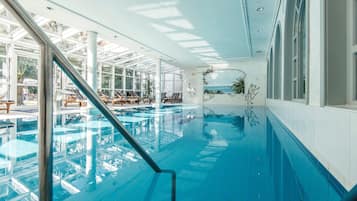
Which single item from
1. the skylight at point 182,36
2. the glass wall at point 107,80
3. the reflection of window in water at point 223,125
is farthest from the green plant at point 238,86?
the reflection of window in water at point 223,125

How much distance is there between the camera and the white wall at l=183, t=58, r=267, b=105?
48.9ft

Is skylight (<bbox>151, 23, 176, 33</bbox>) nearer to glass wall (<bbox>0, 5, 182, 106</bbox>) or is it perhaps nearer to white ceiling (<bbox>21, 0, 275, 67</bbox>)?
white ceiling (<bbox>21, 0, 275, 67</bbox>)

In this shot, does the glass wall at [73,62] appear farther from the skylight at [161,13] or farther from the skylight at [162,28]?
the skylight at [162,28]

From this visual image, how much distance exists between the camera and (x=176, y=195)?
1528 millimetres

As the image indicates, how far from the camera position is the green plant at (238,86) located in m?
15.4

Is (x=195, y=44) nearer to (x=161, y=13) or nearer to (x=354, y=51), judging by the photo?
(x=161, y=13)

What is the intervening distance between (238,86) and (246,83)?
598 mm

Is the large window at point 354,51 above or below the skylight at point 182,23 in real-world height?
below

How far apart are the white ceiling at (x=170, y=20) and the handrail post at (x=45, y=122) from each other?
553cm

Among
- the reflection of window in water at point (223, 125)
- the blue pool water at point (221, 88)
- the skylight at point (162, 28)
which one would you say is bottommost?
the reflection of window in water at point (223, 125)

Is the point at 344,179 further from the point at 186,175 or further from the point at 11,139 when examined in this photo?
the point at 11,139

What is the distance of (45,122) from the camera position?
82 centimetres

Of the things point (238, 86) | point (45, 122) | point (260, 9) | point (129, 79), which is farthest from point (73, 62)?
point (238, 86)

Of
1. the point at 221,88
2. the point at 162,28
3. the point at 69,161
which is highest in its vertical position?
the point at 162,28
